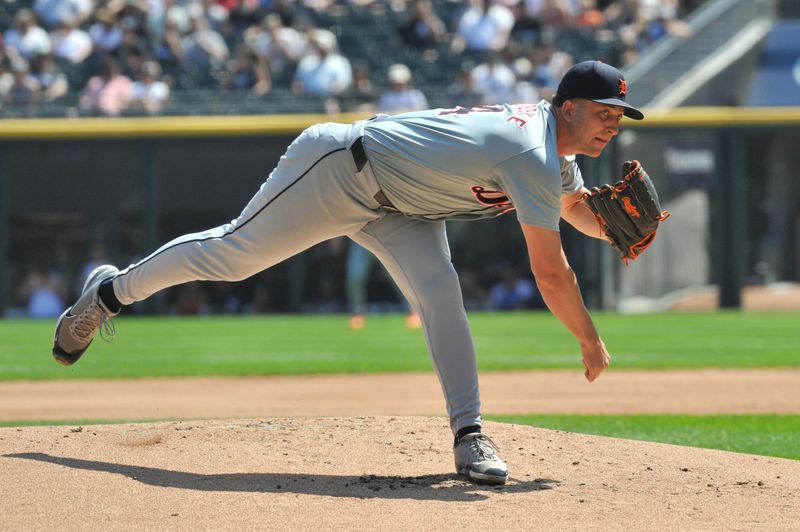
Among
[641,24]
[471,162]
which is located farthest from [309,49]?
[471,162]

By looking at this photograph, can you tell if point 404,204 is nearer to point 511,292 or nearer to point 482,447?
point 482,447

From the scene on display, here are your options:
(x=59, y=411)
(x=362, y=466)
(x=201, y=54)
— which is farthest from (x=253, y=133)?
(x=362, y=466)

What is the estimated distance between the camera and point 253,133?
1520cm

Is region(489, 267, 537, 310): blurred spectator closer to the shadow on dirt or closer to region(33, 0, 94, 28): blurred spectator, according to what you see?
region(33, 0, 94, 28): blurred spectator

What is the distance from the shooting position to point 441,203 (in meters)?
4.11

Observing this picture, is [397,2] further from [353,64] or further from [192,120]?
[192,120]

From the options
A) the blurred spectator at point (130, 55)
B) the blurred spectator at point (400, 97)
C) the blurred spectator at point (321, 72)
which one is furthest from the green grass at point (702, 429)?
the blurred spectator at point (130, 55)

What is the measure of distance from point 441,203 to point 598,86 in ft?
2.08

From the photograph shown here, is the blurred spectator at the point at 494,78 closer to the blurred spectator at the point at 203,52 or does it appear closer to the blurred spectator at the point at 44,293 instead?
the blurred spectator at the point at 203,52

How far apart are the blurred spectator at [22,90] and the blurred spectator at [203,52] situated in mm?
1943

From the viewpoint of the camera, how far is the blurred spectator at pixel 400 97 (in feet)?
47.3

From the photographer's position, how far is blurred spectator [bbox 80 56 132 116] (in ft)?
50.3

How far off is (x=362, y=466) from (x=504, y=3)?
42.2ft

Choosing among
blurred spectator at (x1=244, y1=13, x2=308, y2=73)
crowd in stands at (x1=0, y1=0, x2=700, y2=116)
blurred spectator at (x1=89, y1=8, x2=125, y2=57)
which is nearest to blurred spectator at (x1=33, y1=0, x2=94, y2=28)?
crowd in stands at (x1=0, y1=0, x2=700, y2=116)
